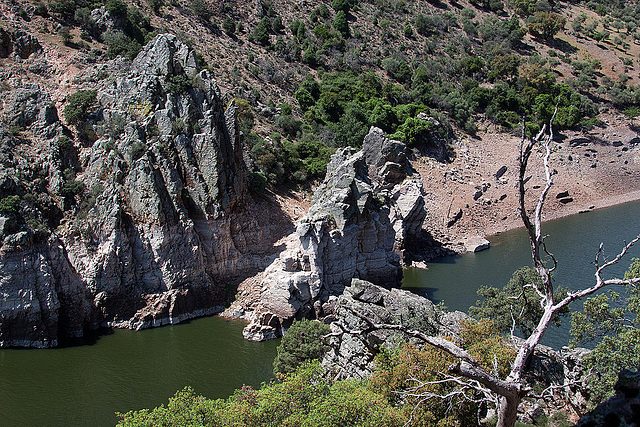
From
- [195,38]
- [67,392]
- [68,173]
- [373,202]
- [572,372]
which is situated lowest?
[67,392]

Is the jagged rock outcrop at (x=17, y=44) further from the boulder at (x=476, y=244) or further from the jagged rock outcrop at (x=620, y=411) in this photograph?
the jagged rock outcrop at (x=620, y=411)

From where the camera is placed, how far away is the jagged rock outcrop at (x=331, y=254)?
3744cm

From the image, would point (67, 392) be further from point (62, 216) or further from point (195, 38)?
point (195, 38)

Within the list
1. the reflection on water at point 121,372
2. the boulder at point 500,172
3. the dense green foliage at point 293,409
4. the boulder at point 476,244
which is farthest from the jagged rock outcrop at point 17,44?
the boulder at point 500,172

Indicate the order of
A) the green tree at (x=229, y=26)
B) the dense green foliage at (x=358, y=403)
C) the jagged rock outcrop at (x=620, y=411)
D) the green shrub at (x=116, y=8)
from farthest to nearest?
the green tree at (x=229, y=26) < the green shrub at (x=116, y=8) < the dense green foliage at (x=358, y=403) < the jagged rock outcrop at (x=620, y=411)

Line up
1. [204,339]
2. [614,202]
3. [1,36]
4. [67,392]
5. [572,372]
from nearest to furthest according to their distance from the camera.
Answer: [572,372] < [67,392] < [204,339] < [1,36] < [614,202]

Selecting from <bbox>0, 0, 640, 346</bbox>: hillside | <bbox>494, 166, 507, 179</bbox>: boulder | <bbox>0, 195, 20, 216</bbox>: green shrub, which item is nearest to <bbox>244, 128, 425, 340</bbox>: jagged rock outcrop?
<bbox>0, 0, 640, 346</bbox>: hillside

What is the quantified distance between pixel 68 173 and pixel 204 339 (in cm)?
1711

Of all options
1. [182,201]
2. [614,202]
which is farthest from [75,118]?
[614,202]

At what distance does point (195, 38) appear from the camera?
7356 centimetres

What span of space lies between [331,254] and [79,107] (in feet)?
79.8

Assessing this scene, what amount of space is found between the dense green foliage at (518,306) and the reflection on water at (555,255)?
15.0 feet

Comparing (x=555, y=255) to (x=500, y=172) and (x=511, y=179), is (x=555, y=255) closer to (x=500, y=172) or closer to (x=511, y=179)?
(x=511, y=179)

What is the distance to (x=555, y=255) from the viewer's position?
4953cm
